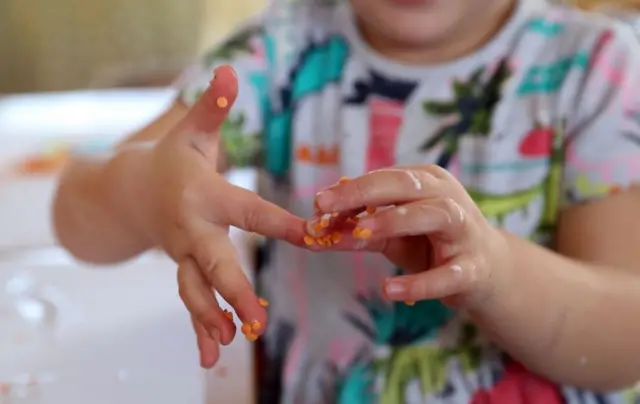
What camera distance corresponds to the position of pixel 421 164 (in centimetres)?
43

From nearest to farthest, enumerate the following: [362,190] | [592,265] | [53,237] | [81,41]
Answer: [362,190] → [592,265] → [53,237] → [81,41]

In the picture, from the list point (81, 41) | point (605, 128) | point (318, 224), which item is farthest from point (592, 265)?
point (81, 41)

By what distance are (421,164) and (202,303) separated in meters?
0.14

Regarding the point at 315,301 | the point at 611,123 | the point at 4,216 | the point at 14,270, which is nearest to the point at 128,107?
the point at 4,216

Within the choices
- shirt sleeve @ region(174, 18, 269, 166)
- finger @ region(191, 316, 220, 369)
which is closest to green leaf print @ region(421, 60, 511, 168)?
shirt sleeve @ region(174, 18, 269, 166)

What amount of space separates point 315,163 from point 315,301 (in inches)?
3.5

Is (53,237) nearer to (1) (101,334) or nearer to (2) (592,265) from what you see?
(1) (101,334)

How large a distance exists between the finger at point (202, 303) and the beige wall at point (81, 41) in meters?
0.80

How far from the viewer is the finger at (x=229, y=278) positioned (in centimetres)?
34

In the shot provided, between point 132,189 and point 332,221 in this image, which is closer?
point 332,221

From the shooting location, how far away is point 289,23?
0.57 m

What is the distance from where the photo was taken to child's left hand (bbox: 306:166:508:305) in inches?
13.1

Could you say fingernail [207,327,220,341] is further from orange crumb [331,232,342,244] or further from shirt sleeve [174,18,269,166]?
shirt sleeve [174,18,269,166]

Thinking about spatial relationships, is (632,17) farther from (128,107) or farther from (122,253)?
(128,107)
